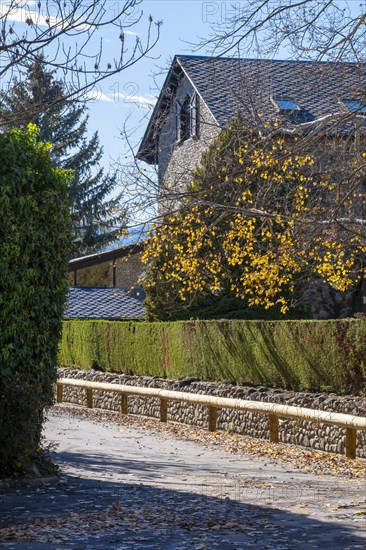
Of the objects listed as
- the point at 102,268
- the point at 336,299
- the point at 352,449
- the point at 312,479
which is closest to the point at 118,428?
the point at 352,449

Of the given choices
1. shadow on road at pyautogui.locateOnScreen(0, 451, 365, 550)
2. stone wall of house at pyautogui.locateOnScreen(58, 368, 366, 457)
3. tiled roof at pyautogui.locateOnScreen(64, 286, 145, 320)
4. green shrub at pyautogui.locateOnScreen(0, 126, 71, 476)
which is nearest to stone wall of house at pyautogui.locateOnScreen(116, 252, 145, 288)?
tiled roof at pyautogui.locateOnScreen(64, 286, 145, 320)

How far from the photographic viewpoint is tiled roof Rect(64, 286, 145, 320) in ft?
122

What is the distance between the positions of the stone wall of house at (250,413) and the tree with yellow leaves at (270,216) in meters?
2.07

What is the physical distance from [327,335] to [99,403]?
9.98 m

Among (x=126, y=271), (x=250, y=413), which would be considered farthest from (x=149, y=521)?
(x=126, y=271)

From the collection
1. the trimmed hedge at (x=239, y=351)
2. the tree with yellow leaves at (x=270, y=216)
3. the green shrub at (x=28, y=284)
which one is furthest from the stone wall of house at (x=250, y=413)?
the green shrub at (x=28, y=284)

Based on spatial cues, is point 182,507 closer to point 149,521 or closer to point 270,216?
point 149,521

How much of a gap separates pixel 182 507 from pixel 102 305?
2875cm

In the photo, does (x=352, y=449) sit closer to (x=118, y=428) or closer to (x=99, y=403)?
(x=118, y=428)

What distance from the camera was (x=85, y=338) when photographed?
29984 millimetres

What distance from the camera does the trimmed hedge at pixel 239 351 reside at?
17.5m

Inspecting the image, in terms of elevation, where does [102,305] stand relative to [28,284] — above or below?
above

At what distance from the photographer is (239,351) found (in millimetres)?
21047

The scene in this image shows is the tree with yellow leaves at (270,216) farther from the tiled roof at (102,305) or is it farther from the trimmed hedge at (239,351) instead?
the tiled roof at (102,305)
